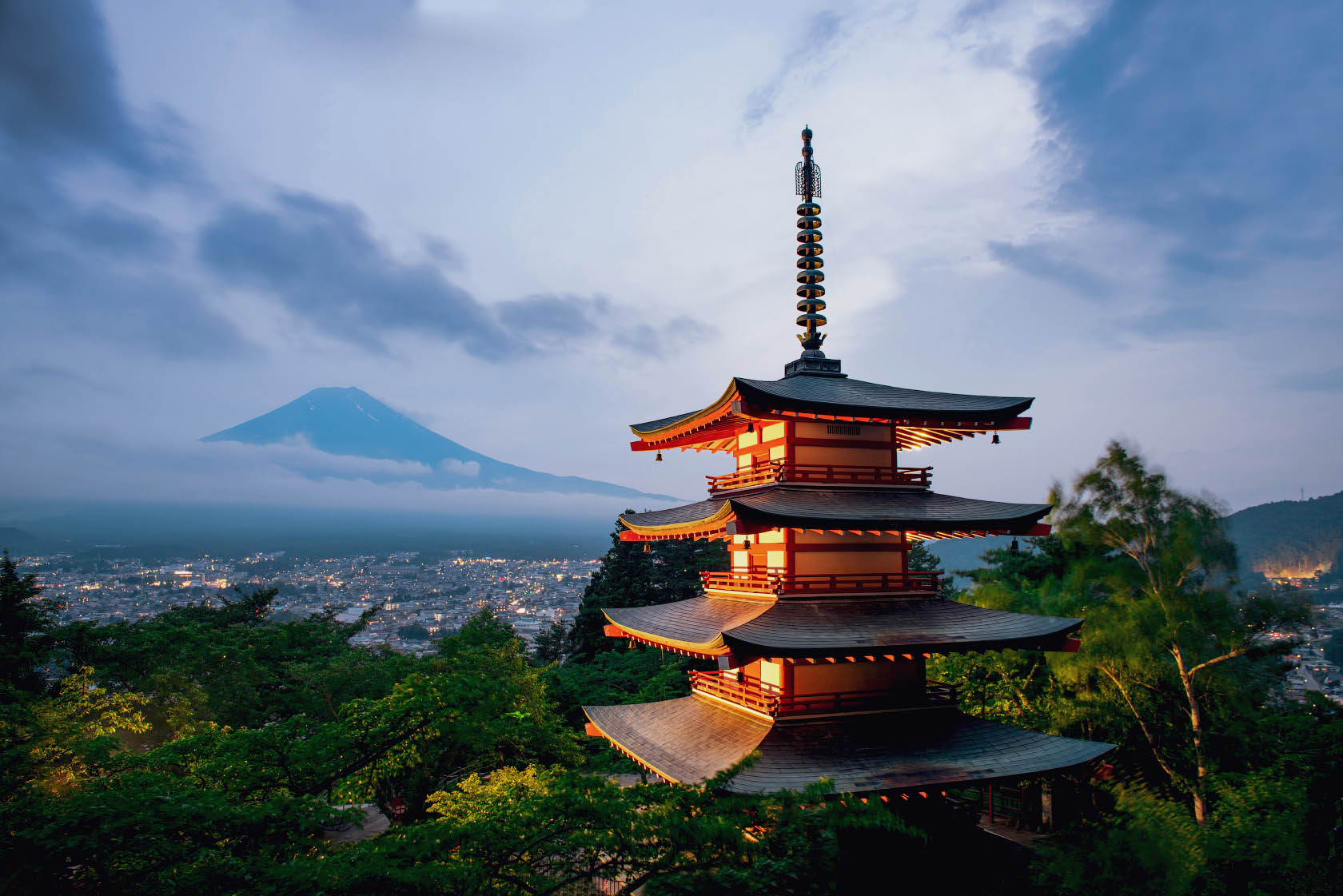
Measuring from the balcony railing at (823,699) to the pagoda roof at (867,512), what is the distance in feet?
10.4

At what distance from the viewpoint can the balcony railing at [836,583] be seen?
1203 centimetres

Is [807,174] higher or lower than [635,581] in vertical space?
higher

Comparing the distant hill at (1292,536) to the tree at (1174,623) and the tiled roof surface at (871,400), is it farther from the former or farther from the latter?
the tiled roof surface at (871,400)

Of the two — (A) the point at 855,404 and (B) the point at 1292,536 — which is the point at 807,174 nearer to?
(A) the point at 855,404

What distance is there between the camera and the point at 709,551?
38094 millimetres

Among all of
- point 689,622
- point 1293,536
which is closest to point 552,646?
point 689,622

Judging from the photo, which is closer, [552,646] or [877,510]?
[877,510]

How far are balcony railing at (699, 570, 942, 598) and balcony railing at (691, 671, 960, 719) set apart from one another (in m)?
1.83

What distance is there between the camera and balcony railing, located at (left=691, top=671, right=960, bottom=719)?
1127cm

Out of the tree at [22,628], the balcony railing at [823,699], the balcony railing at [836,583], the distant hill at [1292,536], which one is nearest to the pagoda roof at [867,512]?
the balcony railing at [836,583]

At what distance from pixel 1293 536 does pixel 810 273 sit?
83.6m

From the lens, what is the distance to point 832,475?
12.6m

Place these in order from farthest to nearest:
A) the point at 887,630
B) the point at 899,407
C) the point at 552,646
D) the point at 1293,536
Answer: the point at 1293,536, the point at 552,646, the point at 899,407, the point at 887,630

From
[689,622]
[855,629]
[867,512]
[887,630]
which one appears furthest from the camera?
[689,622]
